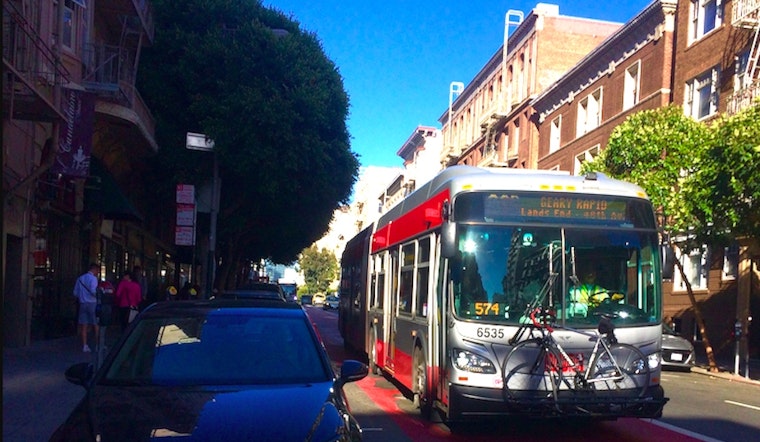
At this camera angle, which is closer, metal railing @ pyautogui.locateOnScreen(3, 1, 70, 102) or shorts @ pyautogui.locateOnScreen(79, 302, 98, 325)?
metal railing @ pyautogui.locateOnScreen(3, 1, 70, 102)

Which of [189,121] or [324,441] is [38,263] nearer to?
[189,121]

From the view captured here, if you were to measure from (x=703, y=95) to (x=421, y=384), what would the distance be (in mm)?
22664

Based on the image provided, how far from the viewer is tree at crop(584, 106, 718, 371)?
18.7 metres

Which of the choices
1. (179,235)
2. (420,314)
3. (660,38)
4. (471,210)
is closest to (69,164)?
(179,235)

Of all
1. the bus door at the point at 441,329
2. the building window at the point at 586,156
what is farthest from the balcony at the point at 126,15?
the building window at the point at 586,156

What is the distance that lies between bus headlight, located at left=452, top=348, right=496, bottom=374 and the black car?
218cm

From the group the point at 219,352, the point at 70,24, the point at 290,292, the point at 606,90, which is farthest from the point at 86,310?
the point at 606,90

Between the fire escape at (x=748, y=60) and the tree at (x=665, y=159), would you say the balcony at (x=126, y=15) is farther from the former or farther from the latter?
the fire escape at (x=748, y=60)

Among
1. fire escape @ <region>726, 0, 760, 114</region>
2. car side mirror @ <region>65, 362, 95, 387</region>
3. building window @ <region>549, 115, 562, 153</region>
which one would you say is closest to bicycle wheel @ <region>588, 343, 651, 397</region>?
car side mirror @ <region>65, 362, 95, 387</region>

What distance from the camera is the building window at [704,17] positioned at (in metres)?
26.3

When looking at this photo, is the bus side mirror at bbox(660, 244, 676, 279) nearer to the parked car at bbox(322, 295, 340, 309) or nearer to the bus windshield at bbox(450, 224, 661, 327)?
the bus windshield at bbox(450, 224, 661, 327)

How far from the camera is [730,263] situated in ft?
80.9

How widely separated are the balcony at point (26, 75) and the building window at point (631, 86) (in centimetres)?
2572

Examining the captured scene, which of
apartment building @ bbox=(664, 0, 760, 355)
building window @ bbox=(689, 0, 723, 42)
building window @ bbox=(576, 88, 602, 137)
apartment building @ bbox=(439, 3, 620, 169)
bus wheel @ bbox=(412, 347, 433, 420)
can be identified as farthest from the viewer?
apartment building @ bbox=(439, 3, 620, 169)
